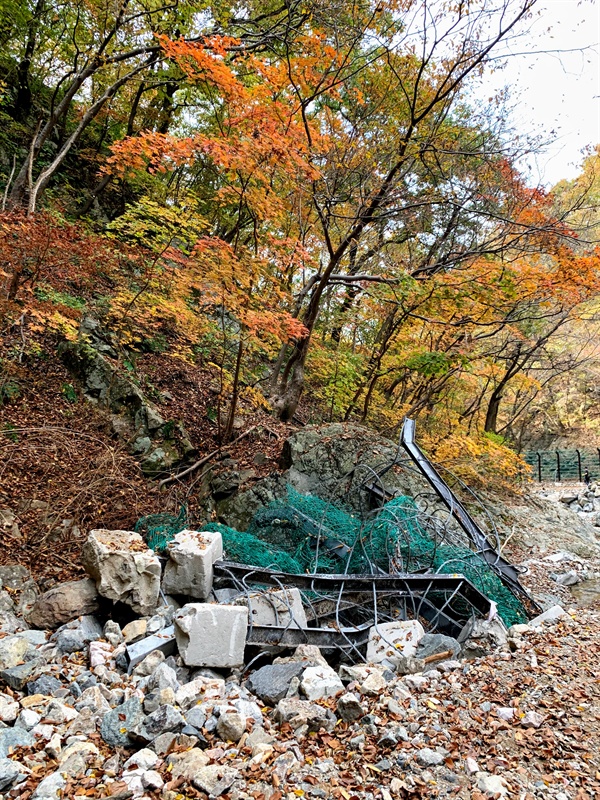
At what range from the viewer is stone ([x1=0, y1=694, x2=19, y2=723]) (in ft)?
8.14

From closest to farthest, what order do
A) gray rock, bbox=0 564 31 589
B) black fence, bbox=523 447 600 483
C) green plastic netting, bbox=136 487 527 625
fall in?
gray rock, bbox=0 564 31 589
green plastic netting, bbox=136 487 527 625
black fence, bbox=523 447 600 483

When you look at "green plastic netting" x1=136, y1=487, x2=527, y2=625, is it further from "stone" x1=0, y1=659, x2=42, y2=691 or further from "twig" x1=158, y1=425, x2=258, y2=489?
"stone" x1=0, y1=659, x2=42, y2=691

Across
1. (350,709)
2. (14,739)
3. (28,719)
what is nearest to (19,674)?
(28,719)

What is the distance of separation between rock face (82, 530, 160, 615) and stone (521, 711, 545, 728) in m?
2.85

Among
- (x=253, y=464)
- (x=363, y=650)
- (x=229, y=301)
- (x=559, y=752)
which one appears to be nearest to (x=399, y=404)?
(x=253, y=464)

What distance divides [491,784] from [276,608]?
2119mm

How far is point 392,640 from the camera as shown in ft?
11.6

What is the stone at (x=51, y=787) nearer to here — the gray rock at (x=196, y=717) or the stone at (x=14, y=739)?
the stone at (x=14, y=739)

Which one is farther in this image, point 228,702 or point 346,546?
point 346,546

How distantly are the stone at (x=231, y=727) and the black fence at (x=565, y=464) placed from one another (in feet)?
63.3

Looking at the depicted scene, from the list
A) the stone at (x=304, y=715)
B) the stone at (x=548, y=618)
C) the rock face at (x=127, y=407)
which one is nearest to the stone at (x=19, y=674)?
the stone at (x=304, y=715)

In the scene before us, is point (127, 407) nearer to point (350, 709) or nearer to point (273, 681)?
point (273, 681)

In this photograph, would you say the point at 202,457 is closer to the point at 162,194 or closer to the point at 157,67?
the point at 162,194

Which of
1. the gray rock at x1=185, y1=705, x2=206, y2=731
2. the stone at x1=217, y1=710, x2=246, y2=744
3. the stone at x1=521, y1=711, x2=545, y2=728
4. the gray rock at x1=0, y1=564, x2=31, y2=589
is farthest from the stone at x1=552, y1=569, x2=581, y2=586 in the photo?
the gray rock at x1=0, y1=564, x2=31, y2=589
